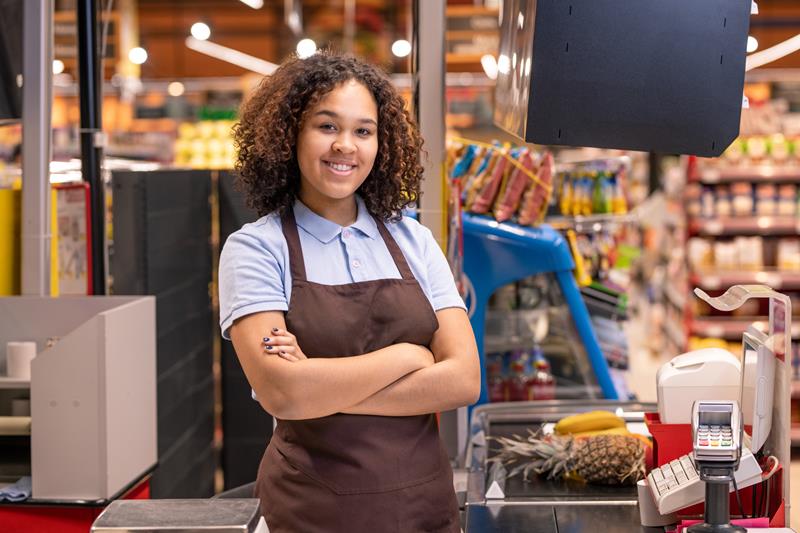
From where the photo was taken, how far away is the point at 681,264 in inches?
369

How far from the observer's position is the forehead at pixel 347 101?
231 centimetres

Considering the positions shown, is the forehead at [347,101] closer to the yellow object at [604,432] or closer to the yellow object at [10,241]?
the yellow object at [604,432]

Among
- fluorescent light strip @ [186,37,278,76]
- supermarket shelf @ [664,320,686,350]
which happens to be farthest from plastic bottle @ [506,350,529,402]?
fluorescent light strip @ [186,37,278,76]

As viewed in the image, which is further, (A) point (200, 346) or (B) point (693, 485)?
(A) point (200, 346)

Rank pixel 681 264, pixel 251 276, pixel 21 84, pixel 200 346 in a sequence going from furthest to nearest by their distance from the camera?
pixel 681 264 < pixel 200 346 < pixel 21 84 < pixel 251 276

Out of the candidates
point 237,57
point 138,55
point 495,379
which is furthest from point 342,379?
point 138,55

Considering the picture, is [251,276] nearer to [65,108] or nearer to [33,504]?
[33,504]

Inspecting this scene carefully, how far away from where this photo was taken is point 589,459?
2.90 m

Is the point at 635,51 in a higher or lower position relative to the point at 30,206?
higher

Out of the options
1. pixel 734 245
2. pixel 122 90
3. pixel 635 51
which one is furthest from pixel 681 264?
pixel 635 51

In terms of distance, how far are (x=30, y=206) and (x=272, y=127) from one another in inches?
76.2

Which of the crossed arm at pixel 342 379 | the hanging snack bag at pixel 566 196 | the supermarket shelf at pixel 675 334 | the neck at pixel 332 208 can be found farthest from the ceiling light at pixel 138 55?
the crossed arm at pixel 342 379

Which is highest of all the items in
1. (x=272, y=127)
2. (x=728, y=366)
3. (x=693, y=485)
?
(x=272, y=127)

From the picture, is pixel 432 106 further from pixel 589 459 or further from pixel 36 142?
pixel 36 142
